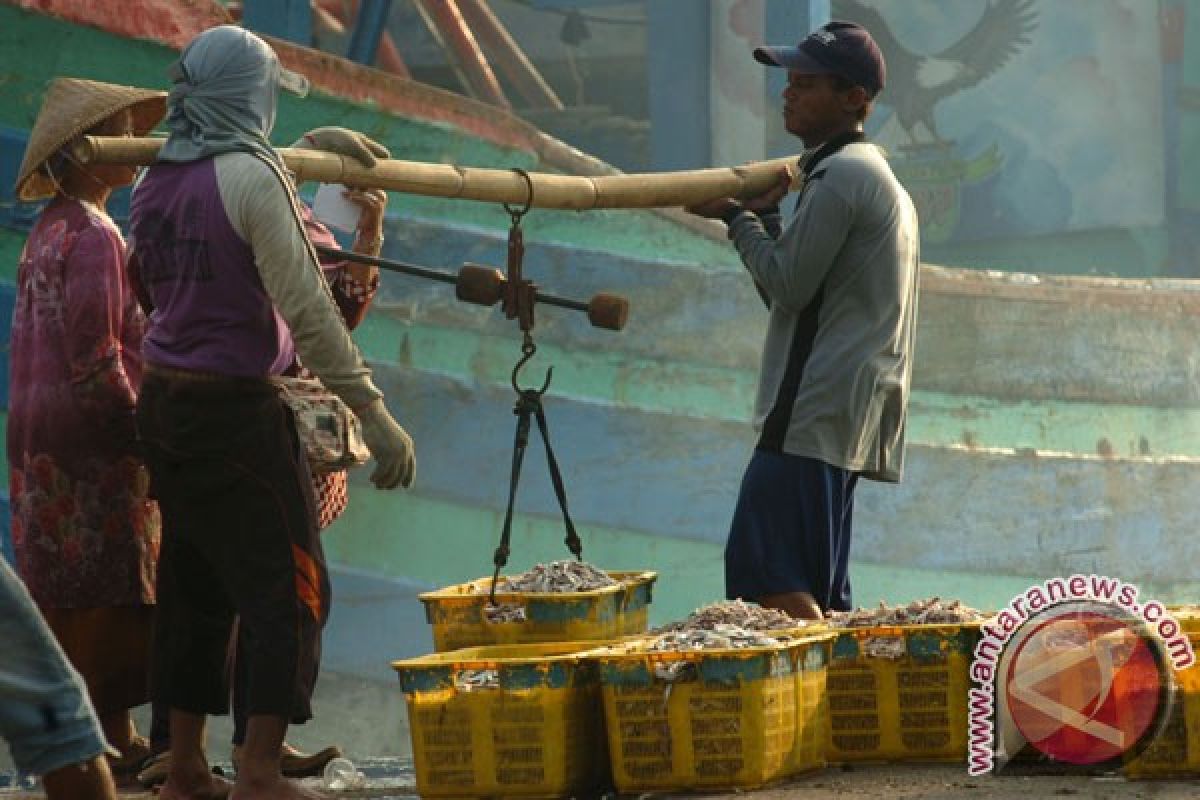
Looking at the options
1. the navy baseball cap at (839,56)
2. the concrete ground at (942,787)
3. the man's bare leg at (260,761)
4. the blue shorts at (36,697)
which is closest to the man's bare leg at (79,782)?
the blue shorts at (36,697)

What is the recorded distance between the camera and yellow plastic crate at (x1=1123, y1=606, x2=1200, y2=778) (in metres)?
5.12

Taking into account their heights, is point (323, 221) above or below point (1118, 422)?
above

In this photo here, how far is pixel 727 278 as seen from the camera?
1254cm

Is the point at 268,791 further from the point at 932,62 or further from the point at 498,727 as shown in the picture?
the point at 932,62

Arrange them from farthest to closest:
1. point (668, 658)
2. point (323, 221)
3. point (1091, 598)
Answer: point (323, 221) < point (1091, 598) < point (668, 658)

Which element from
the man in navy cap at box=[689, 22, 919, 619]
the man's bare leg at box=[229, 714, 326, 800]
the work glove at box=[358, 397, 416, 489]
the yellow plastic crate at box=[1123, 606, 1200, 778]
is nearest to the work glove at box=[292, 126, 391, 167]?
the man in navy cap at box=[689, 22, 919, 619]

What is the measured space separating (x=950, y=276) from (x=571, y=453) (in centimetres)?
252

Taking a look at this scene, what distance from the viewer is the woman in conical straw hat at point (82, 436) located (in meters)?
6.00

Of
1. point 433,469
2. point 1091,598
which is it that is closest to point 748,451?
point 433,469

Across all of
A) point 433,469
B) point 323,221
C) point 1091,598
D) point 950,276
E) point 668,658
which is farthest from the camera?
point 950,276

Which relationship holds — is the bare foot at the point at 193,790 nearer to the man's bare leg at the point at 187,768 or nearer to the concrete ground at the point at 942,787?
the man's bare leg at the point at 187,768

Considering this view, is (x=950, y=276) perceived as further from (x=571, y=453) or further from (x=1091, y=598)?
(x=1091, y=598)

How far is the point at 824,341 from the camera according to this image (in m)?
5.82

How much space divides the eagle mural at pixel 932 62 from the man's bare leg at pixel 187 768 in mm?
13818
